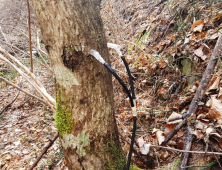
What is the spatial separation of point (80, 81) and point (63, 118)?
0.23 meters

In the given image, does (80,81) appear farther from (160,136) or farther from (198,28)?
(198,28)

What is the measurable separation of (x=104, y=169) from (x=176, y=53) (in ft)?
5.70

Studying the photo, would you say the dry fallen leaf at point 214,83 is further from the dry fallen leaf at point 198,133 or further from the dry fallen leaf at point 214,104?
the dry fallen leaf at point 198,133

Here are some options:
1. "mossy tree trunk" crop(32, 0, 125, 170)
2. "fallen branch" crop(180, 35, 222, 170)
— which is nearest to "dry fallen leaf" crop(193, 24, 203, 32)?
"fallen branch" crop(180, 35, 222, 170)

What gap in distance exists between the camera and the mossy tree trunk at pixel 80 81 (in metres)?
0.79

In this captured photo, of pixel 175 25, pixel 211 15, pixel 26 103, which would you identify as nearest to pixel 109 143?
pixel 211 15

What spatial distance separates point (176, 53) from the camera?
2.19 metres

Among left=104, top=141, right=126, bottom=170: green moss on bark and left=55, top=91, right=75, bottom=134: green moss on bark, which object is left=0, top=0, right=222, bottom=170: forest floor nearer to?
left=104, top=141, right=126, bottom=170: green moss on bark

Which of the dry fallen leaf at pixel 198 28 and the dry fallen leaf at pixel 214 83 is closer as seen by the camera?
the dry fallen leaf at pixel 214 83

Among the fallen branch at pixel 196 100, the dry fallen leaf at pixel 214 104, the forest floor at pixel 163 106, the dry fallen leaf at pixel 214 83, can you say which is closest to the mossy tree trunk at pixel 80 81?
the fallen branch at pixel 196 100

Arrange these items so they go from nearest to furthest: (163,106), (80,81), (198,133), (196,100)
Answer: (80,81) → (198,133) → (196,100) → (163,106)

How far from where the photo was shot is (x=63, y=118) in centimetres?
91

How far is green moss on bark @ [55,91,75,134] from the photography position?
0.90m

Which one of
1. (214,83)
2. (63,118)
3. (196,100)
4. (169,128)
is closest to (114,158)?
(63,118)
